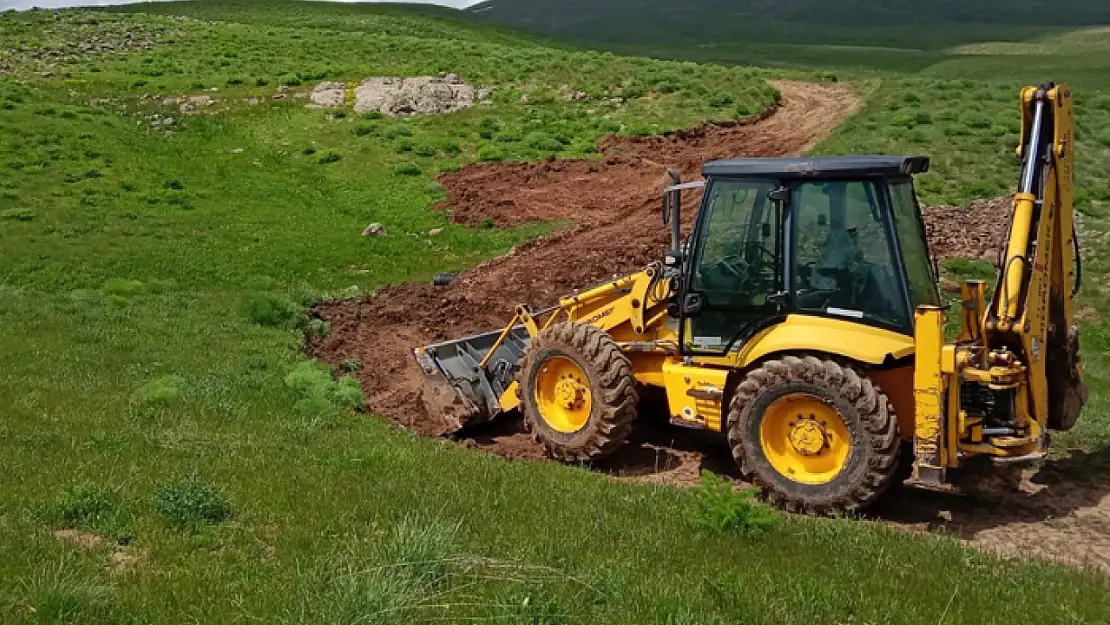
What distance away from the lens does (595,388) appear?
413 inches

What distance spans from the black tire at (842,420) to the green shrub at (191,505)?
449 cm

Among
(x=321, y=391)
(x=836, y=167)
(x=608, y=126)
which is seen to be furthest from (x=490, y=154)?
(x=836, y=167)

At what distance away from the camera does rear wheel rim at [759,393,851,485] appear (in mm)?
9023

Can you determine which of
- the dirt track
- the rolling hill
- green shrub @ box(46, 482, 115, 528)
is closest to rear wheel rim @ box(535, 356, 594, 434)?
the dirt track

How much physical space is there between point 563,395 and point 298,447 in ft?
9.13

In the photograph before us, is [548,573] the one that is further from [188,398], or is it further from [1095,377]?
[1095,377]

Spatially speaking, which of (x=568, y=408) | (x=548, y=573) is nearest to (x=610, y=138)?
(x=568, y=408)

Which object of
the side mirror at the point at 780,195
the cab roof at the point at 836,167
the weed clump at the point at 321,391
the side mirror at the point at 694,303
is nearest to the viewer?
the cab roof at the point at 836,167

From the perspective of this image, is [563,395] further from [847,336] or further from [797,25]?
[797,25]

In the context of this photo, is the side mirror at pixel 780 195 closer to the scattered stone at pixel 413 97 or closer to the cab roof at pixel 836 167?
the cab roof at pixel 836 167

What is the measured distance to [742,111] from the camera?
33.3m

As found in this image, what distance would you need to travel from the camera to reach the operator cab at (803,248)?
9094 millimetres

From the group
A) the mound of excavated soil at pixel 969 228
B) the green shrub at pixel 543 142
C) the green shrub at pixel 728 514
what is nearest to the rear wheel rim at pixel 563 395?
the green shrub at pixel 728 514

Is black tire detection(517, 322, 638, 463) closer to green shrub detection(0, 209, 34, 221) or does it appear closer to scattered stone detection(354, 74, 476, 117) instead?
green shrub detection(0, 209, 34, 221)
